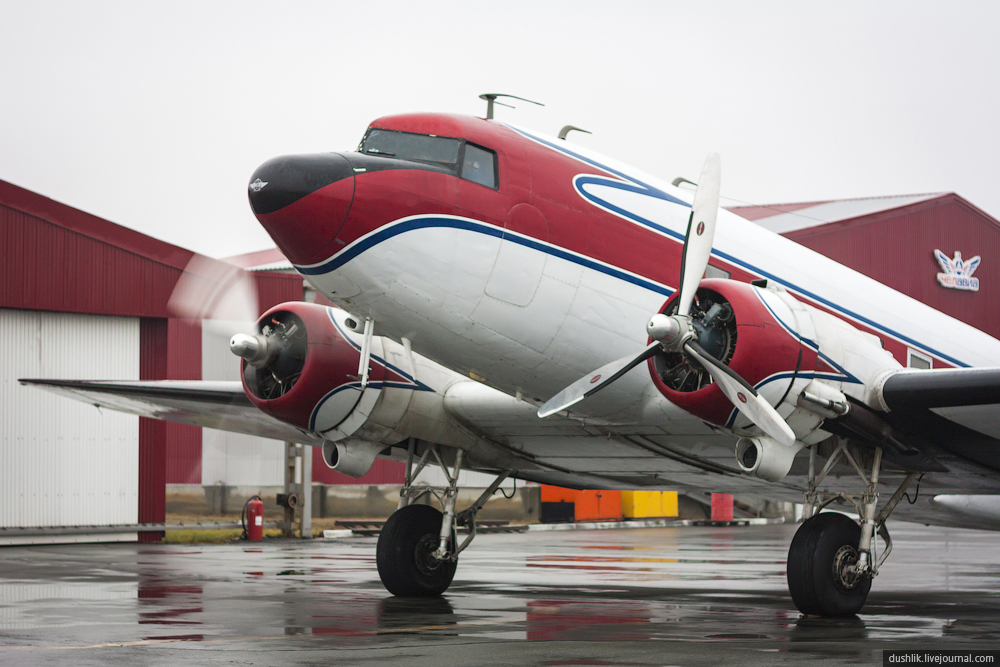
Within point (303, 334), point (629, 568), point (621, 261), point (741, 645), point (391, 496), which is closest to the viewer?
point (741, 645)

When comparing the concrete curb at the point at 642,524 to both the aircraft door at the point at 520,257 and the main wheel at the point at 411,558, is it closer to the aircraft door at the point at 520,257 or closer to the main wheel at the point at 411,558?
the main wheel at the point at 411,558

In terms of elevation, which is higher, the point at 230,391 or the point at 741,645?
the point at 230,391

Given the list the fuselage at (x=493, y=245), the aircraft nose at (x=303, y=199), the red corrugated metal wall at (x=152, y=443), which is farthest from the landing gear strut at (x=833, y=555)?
the red corrugated metal wall at (x=152, y=443)

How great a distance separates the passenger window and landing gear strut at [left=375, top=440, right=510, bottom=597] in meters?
3.96

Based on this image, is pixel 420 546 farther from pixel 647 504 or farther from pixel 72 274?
pixel 647 504

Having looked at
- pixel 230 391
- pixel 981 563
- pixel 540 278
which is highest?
pixel 540 278

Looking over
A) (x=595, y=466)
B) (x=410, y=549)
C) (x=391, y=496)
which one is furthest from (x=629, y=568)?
(x=391, y=496)

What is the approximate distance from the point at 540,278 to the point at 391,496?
82.3 feet

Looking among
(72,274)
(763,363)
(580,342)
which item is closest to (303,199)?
(580,342)

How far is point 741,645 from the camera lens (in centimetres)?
870

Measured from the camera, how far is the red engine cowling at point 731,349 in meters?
10.3

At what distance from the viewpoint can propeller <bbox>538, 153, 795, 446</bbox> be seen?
1017 centimetres

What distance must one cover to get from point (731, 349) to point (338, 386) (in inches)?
191

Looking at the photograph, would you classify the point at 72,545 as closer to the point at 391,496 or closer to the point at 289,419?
the point at 391,496
